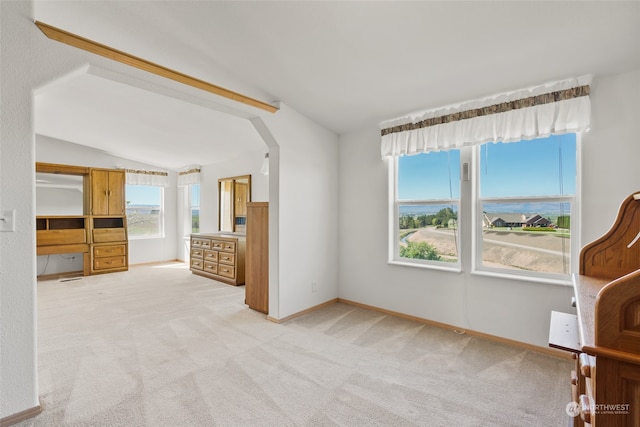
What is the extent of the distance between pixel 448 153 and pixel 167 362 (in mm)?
3447

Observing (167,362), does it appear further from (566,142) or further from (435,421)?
(566,142)

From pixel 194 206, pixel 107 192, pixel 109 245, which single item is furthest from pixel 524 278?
pixel 107 192

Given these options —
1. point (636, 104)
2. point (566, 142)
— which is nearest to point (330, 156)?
point (566, 142)

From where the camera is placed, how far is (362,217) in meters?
3.85

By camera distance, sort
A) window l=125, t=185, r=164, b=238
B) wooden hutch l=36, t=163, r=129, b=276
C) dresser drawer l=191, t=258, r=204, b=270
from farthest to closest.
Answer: window l=125, t=185, r=164, b=238 → dresser drawer l=191, t=258, r=204, b=270 → wooden hutch l=36, t=163, r=129, b=276

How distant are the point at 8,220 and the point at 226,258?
3.56 metres

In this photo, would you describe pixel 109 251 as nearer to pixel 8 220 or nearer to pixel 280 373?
pixel 8 220

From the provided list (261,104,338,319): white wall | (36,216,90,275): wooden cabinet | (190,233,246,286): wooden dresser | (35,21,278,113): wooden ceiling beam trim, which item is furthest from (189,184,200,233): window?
(35,21,278,113): wooden ceiling beam trim

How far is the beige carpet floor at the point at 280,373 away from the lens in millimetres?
1794

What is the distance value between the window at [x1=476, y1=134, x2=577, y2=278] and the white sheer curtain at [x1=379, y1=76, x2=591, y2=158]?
0.24 meters

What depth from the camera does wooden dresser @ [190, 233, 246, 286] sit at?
4.99 metres

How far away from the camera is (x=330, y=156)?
3.98 m

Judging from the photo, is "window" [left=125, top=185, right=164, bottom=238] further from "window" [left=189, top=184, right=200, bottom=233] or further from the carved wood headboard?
the carved wood headboard

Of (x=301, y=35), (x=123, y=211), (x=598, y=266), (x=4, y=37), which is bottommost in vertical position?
(x=598, y=266)
